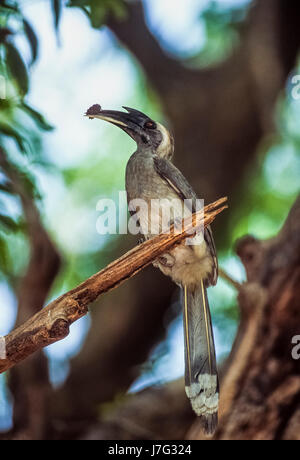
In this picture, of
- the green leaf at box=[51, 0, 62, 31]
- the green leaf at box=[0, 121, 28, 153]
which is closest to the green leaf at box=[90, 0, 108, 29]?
the green leaf at box=[51, 0, 62, 31]

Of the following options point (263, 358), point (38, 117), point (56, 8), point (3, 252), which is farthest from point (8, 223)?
point (263, 358)

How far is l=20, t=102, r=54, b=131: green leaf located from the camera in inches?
123

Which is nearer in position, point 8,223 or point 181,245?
point 181,245

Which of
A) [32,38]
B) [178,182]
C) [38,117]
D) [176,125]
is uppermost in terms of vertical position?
[176,125]

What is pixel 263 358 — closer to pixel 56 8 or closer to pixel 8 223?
pixel 8 223

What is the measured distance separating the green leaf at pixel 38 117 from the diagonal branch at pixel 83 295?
92 centimetres

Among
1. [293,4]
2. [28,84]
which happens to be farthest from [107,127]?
[28,84]

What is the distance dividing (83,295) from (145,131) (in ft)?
3.46

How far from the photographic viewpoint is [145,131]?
10.7 feet

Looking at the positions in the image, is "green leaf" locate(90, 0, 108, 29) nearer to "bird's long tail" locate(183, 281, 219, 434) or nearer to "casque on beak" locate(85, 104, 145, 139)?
"casque on beak" locate(85, 104, 145, 139)

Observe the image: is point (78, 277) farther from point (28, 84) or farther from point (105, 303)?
point (28, 84)

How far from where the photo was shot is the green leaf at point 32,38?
3332mm

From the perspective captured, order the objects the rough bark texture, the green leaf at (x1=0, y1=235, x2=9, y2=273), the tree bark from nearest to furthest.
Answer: the green leaf at (x1=0, y1=235, x2=9, y2=273) < the rough bark texture < the tree bark

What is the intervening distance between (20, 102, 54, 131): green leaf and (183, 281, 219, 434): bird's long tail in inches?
48.5
